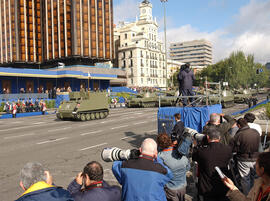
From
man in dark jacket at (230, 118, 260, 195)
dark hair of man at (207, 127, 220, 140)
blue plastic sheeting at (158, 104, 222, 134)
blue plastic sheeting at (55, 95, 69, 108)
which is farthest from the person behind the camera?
blue plastic sheeting at (55, 95, 69, 108)

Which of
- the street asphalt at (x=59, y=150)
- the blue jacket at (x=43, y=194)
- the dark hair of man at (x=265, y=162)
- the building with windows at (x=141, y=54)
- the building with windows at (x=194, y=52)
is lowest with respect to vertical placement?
the street asphalt at (x=59, y=150)

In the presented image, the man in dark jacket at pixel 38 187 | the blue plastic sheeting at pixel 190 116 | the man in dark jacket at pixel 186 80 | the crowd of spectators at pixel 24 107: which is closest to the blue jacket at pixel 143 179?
the man in dark jacket at pixel 38 187

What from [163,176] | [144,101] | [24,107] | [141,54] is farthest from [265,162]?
[141,54]

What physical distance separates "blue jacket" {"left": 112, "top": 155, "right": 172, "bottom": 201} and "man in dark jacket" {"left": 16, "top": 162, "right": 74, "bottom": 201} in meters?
0.88

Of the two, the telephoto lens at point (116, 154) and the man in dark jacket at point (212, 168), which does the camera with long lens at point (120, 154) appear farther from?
the man in dark jacket at point (212, 168)

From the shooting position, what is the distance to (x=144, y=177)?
331 centimetres

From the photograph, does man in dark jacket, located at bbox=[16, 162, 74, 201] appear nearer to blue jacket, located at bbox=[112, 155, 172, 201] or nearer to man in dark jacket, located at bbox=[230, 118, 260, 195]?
blue jacket, located at bbox=[112, 155, 172, 201]

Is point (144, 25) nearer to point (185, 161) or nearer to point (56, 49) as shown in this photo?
point (56, 49)

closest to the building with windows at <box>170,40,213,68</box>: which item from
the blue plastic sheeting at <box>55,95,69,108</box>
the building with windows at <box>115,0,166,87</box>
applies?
the building with windows at <box>115,0,166,87</box>

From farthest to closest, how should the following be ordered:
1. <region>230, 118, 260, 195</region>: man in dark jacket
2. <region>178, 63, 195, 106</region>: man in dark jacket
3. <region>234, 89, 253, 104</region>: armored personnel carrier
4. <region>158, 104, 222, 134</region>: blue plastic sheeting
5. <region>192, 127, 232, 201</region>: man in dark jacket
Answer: <region>234, 89, 253, 104</region>: armored personnel carrier < <region>178, 63, 195, 106</region>: man in dark jacket < <region>158, 104, 222, 134</region>: blue plastic sheeting < <region>230, 118, 260, 195</region>: man in dark jacket < <region>192, 127, 232, 201</region>: man in dark jacket

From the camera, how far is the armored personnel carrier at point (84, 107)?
861 inches

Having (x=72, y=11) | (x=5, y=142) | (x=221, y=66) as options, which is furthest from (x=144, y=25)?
(x=5, y=142)

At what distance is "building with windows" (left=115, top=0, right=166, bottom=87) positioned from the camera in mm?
83812

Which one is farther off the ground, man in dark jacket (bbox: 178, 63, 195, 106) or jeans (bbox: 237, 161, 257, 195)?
man in dark jacket (bbox: 178, 63, 195, 106)
